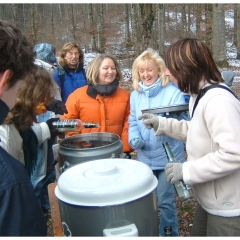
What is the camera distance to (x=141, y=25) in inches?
312

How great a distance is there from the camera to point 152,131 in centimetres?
280

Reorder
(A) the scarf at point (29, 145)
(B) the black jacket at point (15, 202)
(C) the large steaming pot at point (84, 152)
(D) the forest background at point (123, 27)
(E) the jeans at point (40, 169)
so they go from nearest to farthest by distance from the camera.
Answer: (B) the black jacket at point (15, 202)
(C) the large steaming pot at point (84, 152)
(A) the scarf at point (29, 145)
(E) the jeans at point (40, 169)
(D) the forest background at point (123, 27)

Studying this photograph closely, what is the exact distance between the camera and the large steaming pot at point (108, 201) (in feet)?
4.45

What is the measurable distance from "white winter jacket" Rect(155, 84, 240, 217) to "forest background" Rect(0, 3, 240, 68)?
1040 cm

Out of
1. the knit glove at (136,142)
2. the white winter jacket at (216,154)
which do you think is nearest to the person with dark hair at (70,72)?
the knit glove at (136,142)

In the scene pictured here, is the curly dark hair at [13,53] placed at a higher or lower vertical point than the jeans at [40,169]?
higher

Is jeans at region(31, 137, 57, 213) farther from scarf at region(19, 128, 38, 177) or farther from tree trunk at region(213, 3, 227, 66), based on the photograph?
tree trunk at region(213, 3, 227, 66)

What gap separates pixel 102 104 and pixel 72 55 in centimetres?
170

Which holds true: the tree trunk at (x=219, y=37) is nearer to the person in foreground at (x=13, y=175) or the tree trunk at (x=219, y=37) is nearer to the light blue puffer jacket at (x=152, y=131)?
the light blue puffer jacket at (x=152, y=131)

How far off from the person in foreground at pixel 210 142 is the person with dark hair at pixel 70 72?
8.87ft

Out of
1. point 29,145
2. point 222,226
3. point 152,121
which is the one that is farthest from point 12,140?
point 222,226

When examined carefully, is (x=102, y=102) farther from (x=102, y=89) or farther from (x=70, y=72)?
(x=70, y=72)

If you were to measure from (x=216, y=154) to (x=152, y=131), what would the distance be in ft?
3.85

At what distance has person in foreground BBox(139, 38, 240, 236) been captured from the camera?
161 centimetres
